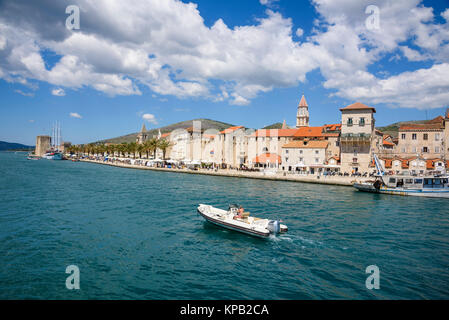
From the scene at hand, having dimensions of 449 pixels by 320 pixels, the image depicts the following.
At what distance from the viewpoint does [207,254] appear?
46.2ft

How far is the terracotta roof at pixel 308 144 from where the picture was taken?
5749cm

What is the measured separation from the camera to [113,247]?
14.5m

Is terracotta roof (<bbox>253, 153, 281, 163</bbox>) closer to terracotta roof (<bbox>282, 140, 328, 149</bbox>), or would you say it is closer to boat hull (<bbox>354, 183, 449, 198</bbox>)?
terracotta roof (<bbox>282, 140, 328, 149</bbox>)

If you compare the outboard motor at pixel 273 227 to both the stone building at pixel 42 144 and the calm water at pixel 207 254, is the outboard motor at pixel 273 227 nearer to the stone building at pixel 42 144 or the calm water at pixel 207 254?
the calm water at pixel 207 254

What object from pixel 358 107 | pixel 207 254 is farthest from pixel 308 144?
pixel 207 254

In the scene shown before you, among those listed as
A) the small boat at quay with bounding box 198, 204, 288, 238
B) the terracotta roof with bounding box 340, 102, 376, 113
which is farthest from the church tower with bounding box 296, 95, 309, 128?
the small boat at quay with bounding box 198, 204, 288, 238

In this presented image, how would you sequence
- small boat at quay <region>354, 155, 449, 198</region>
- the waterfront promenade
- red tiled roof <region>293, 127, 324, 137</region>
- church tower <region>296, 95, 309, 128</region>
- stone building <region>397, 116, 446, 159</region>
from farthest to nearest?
church tower <region>296, 95, 309, 128</region> < red tiled roof <region>293, 127, 324, 137</region> < stone building <region>397, 116, 446, 159</region> < the waterfront promenade < small boat at quay <region>354, 155, 449, 198</region>

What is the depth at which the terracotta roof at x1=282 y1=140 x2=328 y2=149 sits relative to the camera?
57.5 meters

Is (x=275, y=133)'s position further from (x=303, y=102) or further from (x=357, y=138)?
(x=303, y=102)

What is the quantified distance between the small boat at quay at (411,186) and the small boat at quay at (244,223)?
2861 cm

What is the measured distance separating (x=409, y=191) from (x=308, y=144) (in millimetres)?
24803

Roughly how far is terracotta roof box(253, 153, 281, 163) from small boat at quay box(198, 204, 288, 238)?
45.0 metres
